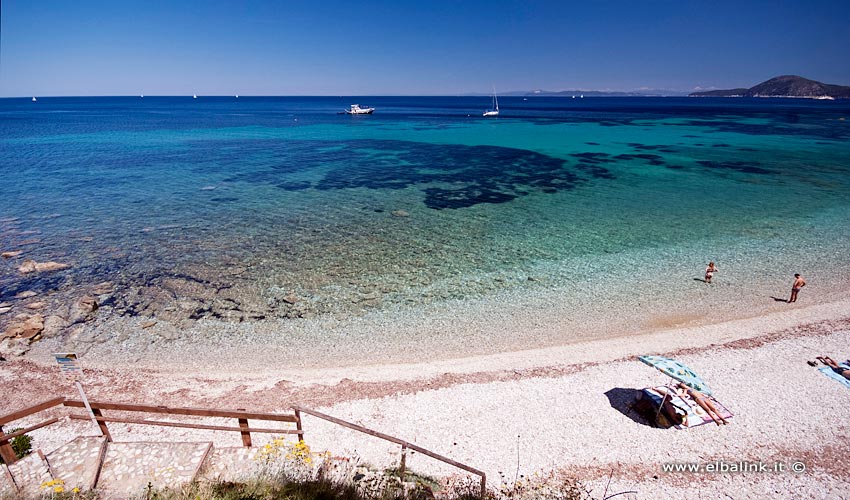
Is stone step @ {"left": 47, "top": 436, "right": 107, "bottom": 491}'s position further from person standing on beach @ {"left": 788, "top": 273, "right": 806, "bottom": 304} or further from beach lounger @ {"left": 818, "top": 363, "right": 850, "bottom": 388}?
person standing on beach @ {"left": 788, "top": 273, "right": 806, "bottom": 304}

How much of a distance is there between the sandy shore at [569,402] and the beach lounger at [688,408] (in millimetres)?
225

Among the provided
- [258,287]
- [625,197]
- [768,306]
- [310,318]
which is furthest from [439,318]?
[625,197]

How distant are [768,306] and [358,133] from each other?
2959 inches

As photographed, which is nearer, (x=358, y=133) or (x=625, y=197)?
(x=625, y=197)

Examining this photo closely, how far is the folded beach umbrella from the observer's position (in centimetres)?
1242

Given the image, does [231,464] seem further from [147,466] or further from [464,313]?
[464,313]

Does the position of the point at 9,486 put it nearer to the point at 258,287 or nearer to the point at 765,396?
the point at 258,287

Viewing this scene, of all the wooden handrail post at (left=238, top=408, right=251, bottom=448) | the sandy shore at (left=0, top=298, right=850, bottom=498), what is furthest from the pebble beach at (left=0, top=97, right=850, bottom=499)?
the wooden handrail post at (left=238, top=408, right=251, bottom=448)

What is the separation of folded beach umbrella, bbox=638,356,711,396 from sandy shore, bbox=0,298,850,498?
38cm

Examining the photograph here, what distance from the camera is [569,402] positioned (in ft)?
41.0

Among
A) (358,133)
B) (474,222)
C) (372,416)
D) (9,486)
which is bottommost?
(372,416)

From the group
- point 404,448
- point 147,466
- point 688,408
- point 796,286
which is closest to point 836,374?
point 796,286

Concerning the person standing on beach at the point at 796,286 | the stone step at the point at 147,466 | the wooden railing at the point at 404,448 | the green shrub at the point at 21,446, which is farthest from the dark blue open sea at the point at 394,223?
the wooden railing at the point at 404,448

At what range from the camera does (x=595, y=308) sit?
730 inches
